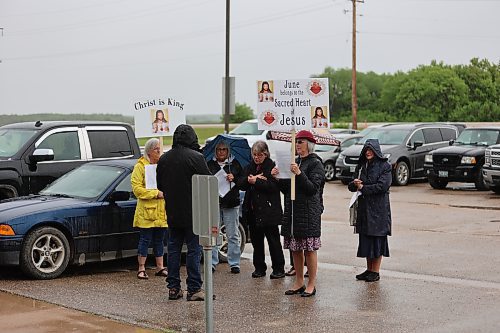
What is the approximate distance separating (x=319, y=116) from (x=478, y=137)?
50.7 feet

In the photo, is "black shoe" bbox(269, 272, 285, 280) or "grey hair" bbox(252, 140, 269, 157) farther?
"black shoe" bbox(269, 272, 285, 280)

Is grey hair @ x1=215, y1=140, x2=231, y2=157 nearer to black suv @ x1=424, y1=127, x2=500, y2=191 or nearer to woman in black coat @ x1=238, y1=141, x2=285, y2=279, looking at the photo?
woman in black coat @ x1=238, y1=141, x2=285, y2=279

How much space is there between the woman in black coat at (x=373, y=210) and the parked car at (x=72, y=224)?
2.96 m

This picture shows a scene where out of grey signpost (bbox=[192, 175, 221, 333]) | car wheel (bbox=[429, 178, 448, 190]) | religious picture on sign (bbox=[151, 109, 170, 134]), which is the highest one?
religious picture on sign (bbox=[151, 109, 170, 134])

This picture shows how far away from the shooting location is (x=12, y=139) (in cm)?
1461

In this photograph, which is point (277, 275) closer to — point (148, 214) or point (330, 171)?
point (148, 214)

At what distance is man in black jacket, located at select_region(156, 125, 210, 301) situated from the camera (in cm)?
996

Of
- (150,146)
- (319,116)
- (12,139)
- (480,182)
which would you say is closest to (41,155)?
(12,139)

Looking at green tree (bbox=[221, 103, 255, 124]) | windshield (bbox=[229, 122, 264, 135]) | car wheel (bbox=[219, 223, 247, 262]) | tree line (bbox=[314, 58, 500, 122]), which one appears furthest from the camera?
green tree (bbox=[221, 103, 255, 124])

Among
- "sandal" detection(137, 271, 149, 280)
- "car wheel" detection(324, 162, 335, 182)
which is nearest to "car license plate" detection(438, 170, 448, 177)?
"car wheel" detection(324, 162, 335, 182)

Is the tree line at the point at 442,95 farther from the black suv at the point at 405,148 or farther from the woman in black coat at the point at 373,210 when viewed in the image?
the woman in black coat at the point at 373,210

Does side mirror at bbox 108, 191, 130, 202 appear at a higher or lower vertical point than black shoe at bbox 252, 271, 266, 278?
higher

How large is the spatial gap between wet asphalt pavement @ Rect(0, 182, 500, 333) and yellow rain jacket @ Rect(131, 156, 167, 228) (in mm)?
723

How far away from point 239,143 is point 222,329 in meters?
3.87
